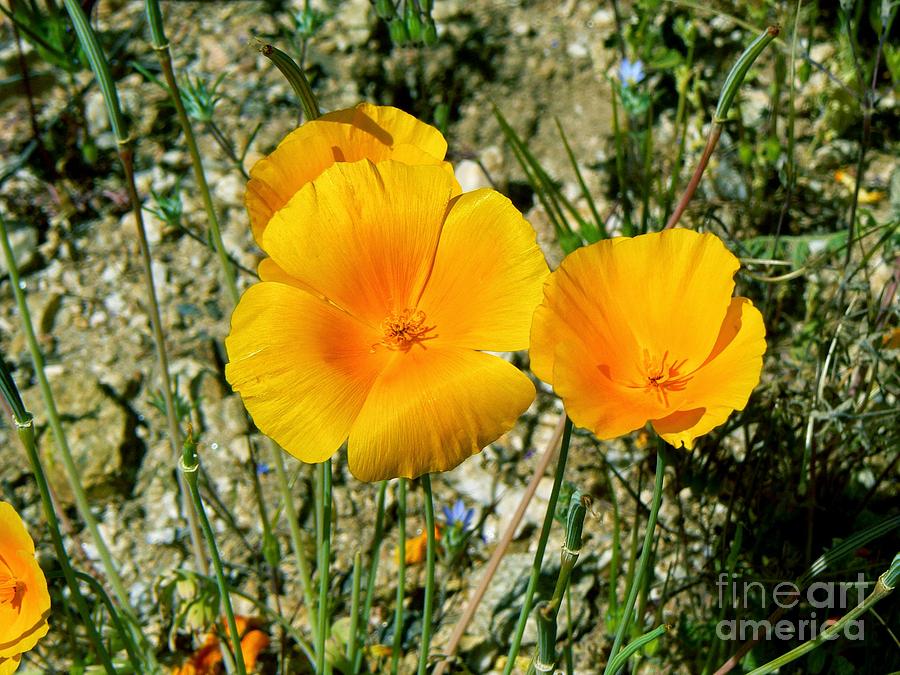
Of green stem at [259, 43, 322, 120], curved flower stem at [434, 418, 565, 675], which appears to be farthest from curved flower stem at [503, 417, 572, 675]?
green stem at [259, 43, 322, 120]

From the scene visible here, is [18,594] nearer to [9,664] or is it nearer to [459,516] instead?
[9,664]

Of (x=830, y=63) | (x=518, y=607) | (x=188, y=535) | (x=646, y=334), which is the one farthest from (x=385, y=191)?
(x=830, y=63)

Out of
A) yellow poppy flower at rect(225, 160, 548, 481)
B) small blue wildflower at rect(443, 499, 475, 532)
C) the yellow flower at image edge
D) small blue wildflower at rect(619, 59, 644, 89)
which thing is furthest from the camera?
small blue wildflower at rect(619, 59, 644, 89)

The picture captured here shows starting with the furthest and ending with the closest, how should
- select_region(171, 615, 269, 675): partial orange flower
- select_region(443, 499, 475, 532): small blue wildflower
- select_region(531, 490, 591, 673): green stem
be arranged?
1. select_region(443, 499, 475, 532): small blue wildflower
2. select_region(171, 615, 269, 675): partial orange flower
3. select_region(531, 490, 591, 673): green stem

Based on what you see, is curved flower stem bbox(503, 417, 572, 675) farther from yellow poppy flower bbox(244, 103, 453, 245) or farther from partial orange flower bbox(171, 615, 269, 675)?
partial orange flower bbox(171, 615, 269, 675)

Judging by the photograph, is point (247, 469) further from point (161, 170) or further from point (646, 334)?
point (646, 334)

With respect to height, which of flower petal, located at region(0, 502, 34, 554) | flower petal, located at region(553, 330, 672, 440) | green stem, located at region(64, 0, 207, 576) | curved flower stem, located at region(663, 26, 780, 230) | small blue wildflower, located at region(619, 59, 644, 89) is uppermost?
small blue wildflower, located at region(619, 59, 644, 89)

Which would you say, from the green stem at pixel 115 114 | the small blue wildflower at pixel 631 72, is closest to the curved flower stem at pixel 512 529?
the green stem at pixel 115 114
